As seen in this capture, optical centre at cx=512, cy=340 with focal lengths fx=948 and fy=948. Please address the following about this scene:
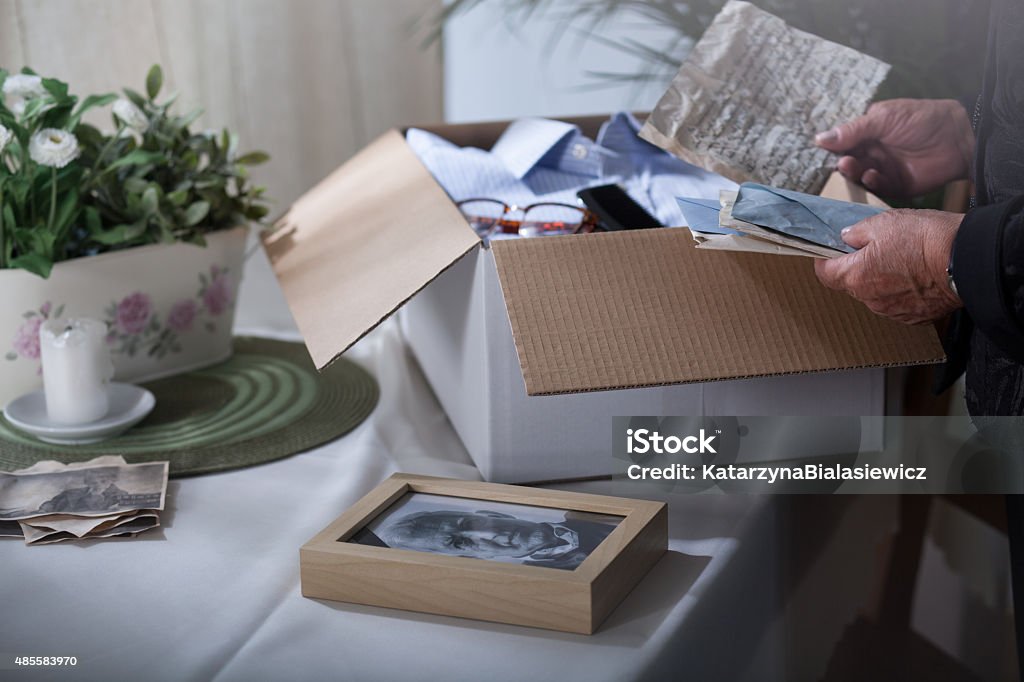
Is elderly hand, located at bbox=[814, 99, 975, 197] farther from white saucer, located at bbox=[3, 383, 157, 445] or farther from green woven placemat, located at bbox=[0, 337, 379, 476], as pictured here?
white saucer, located at bbox=[3, 383, 157, 445]

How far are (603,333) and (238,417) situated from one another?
0.45 meters

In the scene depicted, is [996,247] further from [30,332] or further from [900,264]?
[30,332]

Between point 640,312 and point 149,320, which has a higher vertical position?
point 640,312

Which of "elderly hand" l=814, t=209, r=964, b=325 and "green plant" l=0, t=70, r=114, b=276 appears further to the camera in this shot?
"green plant" l=0, t=70, r=114, b=276

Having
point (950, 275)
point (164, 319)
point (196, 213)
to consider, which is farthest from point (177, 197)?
point (950, 275)

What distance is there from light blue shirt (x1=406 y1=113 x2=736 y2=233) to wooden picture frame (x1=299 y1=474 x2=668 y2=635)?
0.57 m

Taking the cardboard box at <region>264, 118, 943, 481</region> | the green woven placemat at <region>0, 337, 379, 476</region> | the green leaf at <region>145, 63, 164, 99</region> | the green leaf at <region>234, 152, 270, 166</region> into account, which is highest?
the green leaf at <region>145, 63, 164, 99</region>

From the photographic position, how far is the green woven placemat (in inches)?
35.2

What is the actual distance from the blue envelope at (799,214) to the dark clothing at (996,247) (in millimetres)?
92

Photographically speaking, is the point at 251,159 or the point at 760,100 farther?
the point at 251,159

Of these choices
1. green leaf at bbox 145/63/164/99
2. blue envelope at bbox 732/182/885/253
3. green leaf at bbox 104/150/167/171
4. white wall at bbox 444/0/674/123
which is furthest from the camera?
white wall at bbox 444/0/674/123

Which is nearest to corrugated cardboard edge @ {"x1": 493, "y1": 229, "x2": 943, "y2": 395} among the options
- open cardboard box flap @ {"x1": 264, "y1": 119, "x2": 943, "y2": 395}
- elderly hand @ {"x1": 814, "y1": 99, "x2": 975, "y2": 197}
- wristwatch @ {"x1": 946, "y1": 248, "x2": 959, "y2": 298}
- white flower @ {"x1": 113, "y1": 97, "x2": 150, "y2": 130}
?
open cardboard box flap @ {"x1": 264, "y1": 119, "x2": 943, "y2": 395}

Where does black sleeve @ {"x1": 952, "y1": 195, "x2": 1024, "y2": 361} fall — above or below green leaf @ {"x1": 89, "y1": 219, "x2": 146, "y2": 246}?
above

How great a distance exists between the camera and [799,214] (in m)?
0.71
